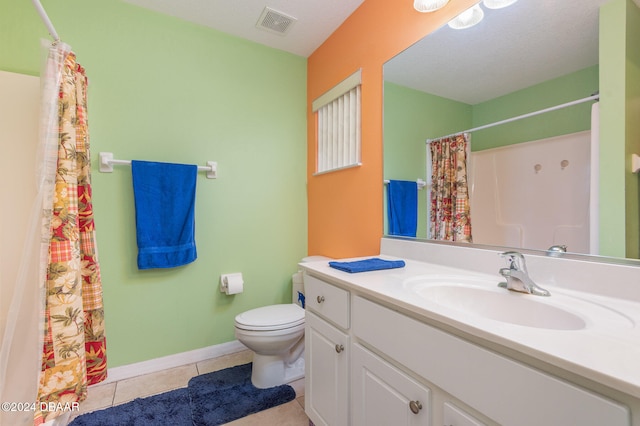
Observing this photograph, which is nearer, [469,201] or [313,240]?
[469,201]

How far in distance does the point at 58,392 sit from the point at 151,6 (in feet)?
7.26

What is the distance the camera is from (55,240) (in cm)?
117

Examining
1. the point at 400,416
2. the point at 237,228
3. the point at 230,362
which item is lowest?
the point at 230,362

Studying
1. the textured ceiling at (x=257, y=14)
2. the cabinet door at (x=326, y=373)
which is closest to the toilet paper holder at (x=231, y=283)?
the cabinet door at (x=326, y=373)

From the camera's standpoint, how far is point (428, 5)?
1.30m

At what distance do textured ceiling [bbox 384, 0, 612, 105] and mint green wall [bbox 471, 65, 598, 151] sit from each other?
0.10 feet

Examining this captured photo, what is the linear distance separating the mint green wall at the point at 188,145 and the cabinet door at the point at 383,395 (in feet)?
4.55

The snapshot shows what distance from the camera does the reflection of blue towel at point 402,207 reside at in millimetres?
1513

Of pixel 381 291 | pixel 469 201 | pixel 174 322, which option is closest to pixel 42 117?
pixel 174 322

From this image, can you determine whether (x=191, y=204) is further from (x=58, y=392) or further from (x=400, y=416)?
(x=400, y=416)

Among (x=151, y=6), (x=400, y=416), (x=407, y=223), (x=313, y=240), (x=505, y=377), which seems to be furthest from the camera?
(x=313, y=240)

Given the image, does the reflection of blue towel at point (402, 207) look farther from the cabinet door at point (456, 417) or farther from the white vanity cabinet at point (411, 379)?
the cabinet door at point (456, 417)

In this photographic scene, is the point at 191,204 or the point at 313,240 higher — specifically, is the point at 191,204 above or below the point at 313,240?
above

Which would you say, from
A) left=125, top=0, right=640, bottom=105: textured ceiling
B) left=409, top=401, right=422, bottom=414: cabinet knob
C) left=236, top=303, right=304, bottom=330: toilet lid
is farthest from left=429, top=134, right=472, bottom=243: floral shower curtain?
left=236, top=303, right=304, bottom=330: toilet lid
